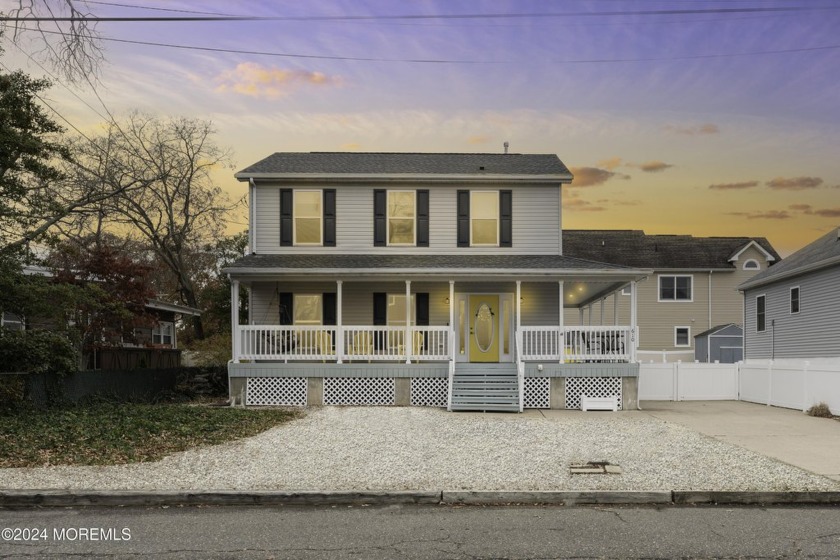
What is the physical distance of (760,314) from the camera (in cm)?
2836

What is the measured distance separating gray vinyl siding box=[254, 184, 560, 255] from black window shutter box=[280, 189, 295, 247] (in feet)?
0.40

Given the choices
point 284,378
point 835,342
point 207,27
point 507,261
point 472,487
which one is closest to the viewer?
point 472,487

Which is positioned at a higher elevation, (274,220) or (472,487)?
(274,220)

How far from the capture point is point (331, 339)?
66.3 ft

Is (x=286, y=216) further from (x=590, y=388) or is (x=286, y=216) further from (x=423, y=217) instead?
(x=590, y=388)

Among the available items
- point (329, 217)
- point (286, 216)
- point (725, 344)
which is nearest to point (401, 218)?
point (329, 217)

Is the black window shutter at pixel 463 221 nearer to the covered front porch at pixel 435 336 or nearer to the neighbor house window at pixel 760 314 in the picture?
the covered front porch at pixel 435 336

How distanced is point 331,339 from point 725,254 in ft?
87.7

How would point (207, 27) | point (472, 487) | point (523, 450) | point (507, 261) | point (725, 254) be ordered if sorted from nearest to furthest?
point (472, 487) → point (523, 450) → point (207, 27) → point (507, 261) → point (725, 254)

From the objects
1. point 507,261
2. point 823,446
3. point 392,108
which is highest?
point 392,108

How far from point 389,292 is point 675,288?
22.3 m

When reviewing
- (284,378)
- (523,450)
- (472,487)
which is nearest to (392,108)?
(284,378)

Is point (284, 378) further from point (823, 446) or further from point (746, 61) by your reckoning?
point (746, 61)

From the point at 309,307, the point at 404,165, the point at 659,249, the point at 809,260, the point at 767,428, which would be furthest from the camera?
the point at 659,249
